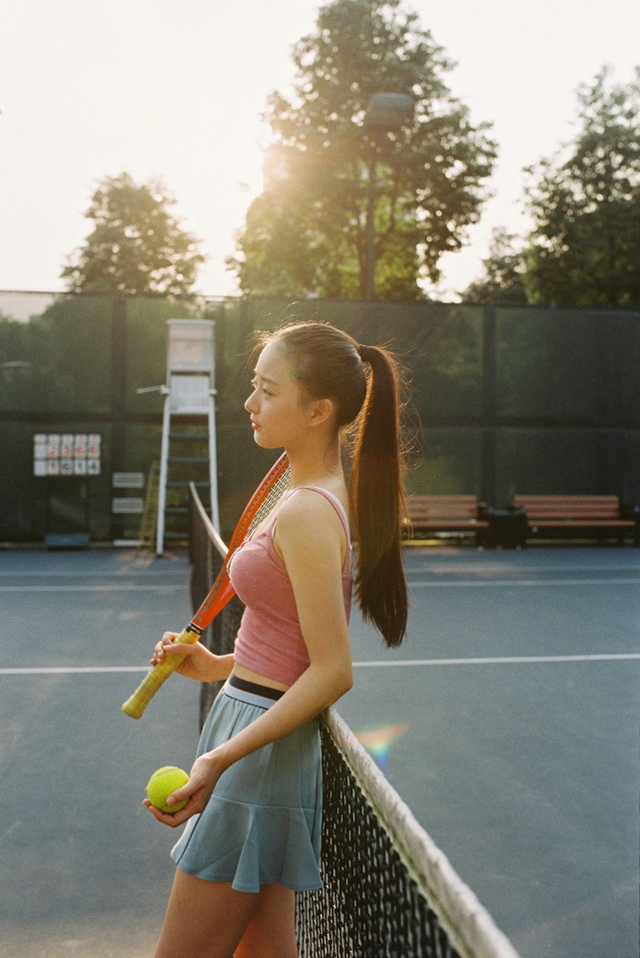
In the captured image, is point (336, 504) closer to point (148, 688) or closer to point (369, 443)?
point (369, 443)

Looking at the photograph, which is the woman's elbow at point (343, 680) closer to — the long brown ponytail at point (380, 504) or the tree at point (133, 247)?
the long brown ponytail at point (380, 504)

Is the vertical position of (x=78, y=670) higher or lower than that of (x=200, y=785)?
lower

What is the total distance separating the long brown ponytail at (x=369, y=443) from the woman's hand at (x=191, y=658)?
0.39m

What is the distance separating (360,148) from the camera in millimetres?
26922

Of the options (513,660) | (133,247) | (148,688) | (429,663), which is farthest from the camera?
(133,247)

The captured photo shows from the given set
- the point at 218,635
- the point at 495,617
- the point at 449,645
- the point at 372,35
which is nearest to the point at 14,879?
the point at 218,635

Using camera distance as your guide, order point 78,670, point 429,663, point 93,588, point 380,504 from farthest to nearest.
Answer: point 93,588
point 429,663
point 78,670
point 380,504

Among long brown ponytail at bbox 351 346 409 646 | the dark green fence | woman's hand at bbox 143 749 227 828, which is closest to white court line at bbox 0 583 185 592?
the dark green fence

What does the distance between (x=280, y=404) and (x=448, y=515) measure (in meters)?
11.5

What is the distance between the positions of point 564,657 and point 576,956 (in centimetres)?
398

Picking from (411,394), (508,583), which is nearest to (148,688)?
(508,583)

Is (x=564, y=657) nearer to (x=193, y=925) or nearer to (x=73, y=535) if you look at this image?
(x=193, y=925)

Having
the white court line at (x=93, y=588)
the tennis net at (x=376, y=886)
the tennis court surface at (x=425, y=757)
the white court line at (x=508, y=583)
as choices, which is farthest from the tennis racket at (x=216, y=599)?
the white court line at (x=508, y=583)

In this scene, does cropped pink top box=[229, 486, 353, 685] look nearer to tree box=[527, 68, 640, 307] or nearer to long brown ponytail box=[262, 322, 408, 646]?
long brown ponytail box=[262, 322, 408, 646]
